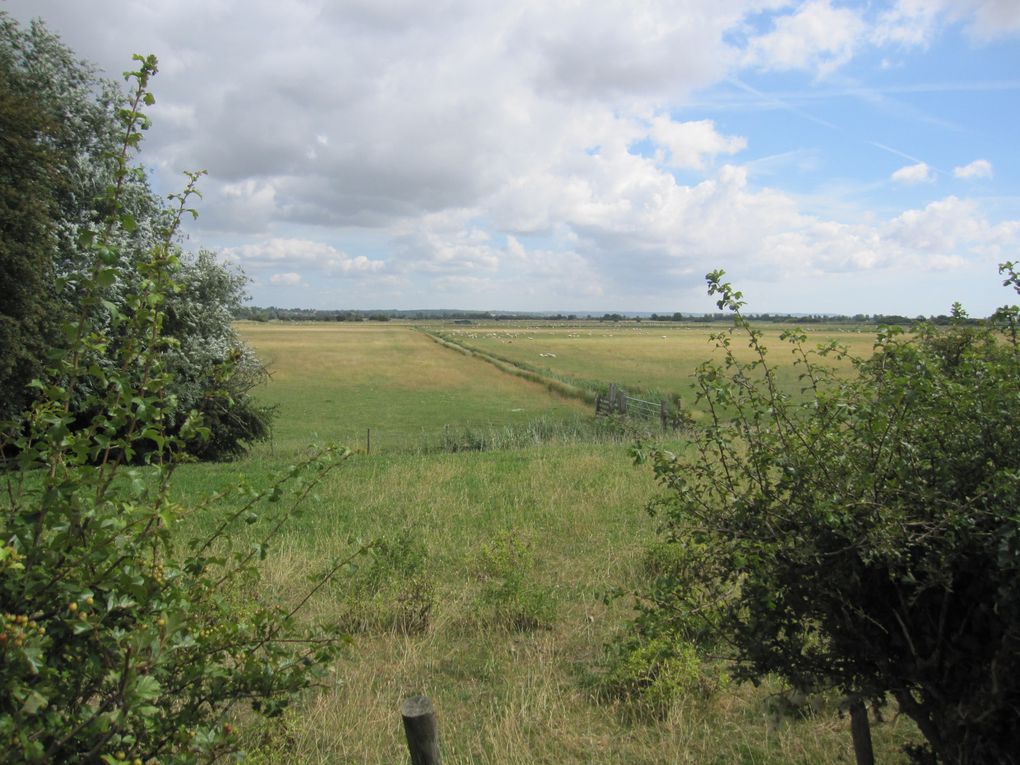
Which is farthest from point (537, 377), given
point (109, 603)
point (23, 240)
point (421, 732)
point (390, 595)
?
point (109, 603)

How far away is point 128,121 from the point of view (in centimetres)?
232

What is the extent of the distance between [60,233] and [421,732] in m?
17.0

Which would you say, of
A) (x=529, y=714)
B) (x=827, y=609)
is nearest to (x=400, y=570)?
(x=529, y=714)

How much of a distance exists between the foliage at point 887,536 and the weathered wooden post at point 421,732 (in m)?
1.26

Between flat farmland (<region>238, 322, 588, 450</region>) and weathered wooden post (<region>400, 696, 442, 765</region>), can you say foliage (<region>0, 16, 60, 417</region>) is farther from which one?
weathered wooden post (<region>400, 696, 442, 765</region>)

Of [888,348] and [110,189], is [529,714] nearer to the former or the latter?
[888,348]

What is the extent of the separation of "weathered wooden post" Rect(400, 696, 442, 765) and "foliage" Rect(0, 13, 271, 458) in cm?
897

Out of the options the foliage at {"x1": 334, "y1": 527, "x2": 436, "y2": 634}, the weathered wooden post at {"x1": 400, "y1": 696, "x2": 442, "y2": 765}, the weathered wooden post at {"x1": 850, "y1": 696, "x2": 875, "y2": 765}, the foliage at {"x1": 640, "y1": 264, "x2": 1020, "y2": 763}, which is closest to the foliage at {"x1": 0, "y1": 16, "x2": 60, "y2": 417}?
the foliage at {"x1": 334, "y1": 527, "x2": 436, "y2": 634}

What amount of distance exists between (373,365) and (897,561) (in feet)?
206

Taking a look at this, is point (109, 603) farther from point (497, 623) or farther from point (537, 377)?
point (537, 377)

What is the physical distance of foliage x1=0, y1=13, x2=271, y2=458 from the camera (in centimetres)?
1362

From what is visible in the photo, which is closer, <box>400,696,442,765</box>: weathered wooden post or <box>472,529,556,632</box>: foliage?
<box>400,696,442,765</box>: weathered wooden post

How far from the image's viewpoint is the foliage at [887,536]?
9.24 feet

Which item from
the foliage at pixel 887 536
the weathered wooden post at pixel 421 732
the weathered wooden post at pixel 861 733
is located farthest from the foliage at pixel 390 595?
the weathered wooden post at pixel 861 733
